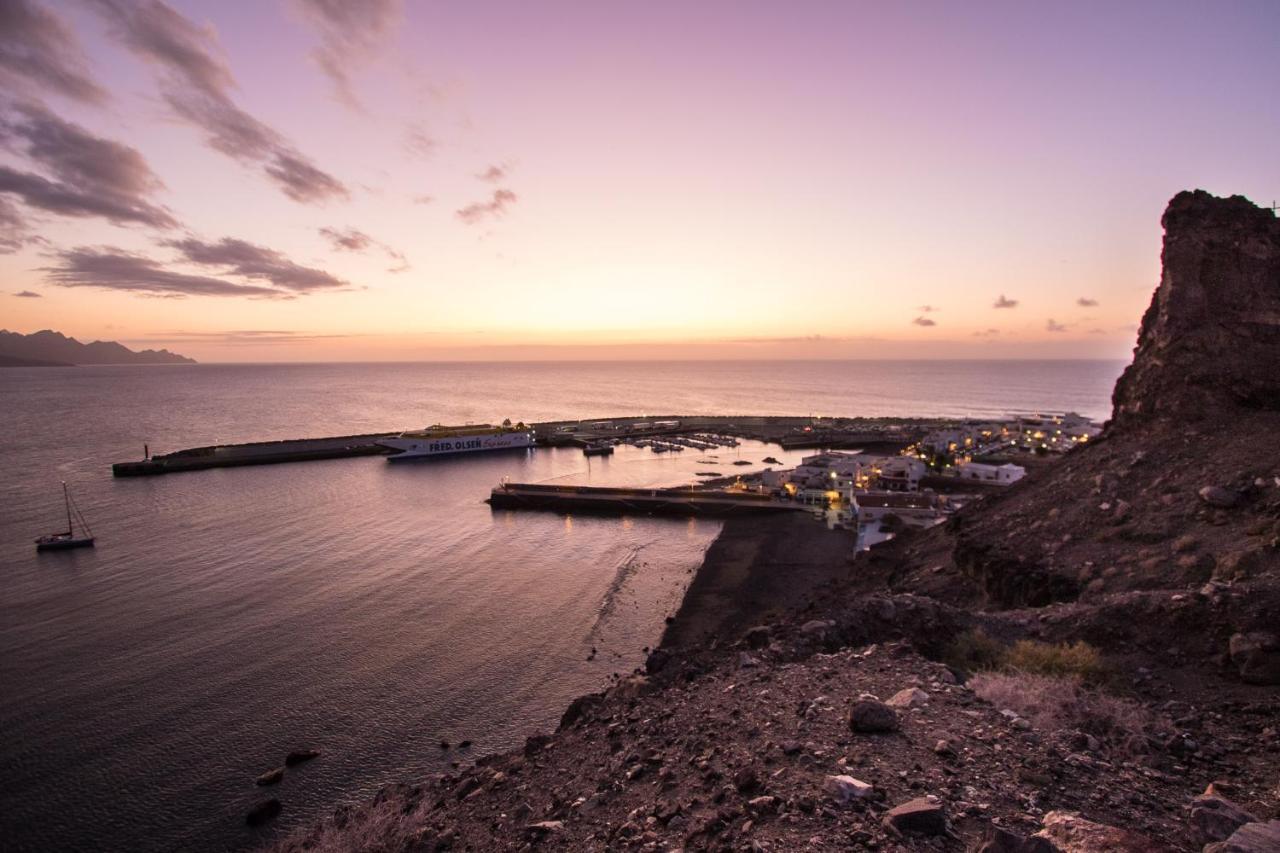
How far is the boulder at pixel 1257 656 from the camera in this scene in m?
9.77

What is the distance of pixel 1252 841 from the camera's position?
17.1ft

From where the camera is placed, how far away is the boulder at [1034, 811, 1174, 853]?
5.32m

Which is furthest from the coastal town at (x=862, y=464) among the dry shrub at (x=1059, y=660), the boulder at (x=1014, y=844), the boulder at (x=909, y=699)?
the boulder at (x=1014, y=844)

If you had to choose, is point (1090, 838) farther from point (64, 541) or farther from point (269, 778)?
point (64, 541)

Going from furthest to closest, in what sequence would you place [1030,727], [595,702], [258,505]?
[258,505] → [595,702] → [1030,727]

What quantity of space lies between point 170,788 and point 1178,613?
2357cm

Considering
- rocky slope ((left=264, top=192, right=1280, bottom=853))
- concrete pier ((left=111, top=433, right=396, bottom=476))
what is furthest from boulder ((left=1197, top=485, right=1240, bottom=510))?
concrete pier ((left=111, top=433, right=396, bottom=476))

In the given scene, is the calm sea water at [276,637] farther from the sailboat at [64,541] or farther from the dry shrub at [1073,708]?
the dry shrub at [1073,708]

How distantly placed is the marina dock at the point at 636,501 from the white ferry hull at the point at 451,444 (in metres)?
28.5

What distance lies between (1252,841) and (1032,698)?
13.5ft

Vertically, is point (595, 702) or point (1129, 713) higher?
point (1129, 713)

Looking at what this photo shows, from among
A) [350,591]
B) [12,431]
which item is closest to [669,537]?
[350,591]

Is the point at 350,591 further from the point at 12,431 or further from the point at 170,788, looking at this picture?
the point at 12,431

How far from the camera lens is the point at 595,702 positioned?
15281 mm
